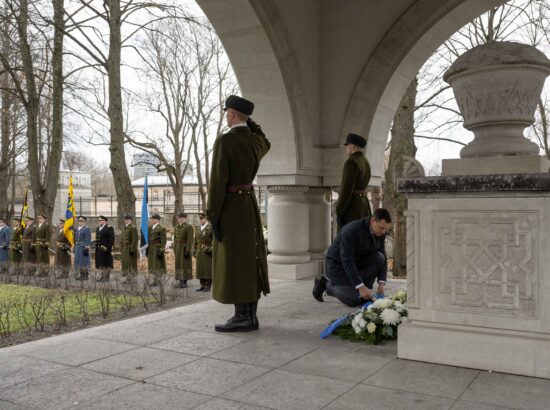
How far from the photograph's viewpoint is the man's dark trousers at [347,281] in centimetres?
603

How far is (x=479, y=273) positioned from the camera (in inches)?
159

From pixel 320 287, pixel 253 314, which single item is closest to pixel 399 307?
pixel 253 314

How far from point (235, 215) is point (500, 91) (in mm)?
2443

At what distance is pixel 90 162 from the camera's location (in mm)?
71250

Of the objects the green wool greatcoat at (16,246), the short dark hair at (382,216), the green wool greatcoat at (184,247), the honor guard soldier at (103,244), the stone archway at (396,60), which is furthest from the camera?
the green wool greatcoat at (16,246)

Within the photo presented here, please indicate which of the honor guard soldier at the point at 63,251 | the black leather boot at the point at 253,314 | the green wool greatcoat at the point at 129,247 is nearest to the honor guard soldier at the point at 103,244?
the green wool greatcoat at the point at 129,247

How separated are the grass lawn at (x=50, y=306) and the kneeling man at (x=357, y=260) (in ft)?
9.57

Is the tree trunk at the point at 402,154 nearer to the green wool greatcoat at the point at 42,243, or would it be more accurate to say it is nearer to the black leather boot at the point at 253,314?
the black leather boot at the point at 253,314

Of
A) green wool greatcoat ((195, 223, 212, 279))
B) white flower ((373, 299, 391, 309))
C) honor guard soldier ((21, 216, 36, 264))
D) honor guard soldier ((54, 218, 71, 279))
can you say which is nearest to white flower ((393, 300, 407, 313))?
white flower ((373, 299, 391, 309))

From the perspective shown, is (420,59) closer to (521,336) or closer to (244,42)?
(244,42)

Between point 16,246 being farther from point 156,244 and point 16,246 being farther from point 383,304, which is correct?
point 383,304

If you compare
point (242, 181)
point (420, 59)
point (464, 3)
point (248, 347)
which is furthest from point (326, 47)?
point (248, 347)

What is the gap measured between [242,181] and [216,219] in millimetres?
425

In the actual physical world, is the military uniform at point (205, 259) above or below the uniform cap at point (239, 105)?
below
